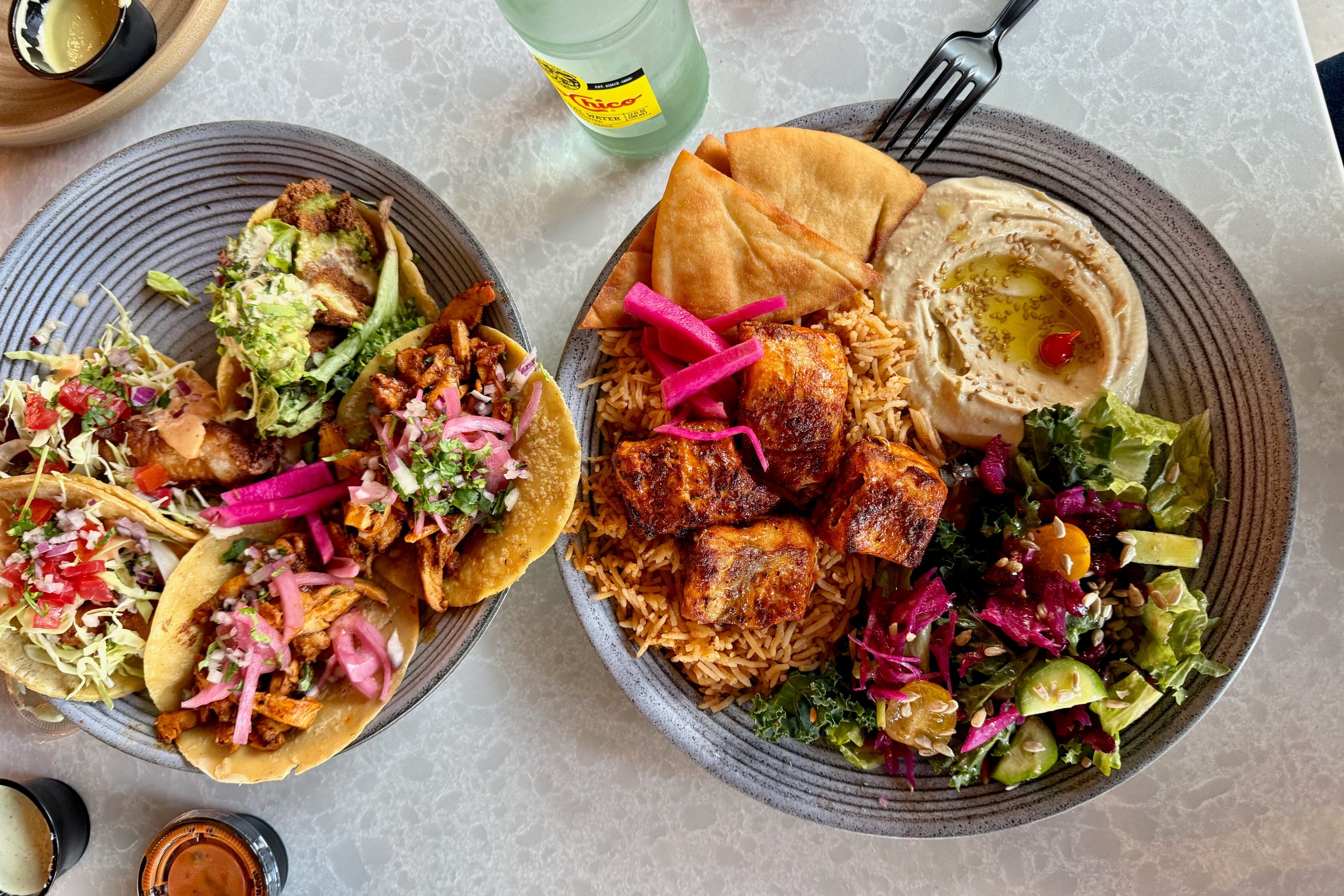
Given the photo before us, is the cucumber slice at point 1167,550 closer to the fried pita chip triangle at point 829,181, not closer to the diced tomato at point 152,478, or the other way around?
the fried pita chip triangle at point 829,181

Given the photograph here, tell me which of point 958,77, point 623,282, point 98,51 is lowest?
point 623,282

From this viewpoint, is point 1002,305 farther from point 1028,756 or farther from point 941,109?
point 1028,756

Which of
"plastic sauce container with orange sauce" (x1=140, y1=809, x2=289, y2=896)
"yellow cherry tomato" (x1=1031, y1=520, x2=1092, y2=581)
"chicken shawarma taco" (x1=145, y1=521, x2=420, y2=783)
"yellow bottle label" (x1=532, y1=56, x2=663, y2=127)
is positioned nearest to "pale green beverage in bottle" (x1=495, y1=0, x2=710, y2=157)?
"yellow bottle label" (x1=532, y1=56, x2=663, y2=127)

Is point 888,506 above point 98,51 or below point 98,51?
below

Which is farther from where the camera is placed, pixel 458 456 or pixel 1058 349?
pixel 1058 349

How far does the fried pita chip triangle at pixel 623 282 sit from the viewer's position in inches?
88.1

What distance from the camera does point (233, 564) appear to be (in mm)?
2365

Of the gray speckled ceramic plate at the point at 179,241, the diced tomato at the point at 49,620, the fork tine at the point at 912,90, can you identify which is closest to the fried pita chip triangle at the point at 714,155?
the fork tine at the point at 912,90

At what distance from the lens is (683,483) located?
6.95 ft

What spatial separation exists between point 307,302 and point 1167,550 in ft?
8.03

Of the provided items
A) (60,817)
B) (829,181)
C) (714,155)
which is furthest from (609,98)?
(60,817)

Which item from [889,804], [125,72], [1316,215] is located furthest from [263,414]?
[1316,215]

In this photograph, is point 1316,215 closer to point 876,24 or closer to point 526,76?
point 876,24

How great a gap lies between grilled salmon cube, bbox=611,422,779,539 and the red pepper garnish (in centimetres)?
97
